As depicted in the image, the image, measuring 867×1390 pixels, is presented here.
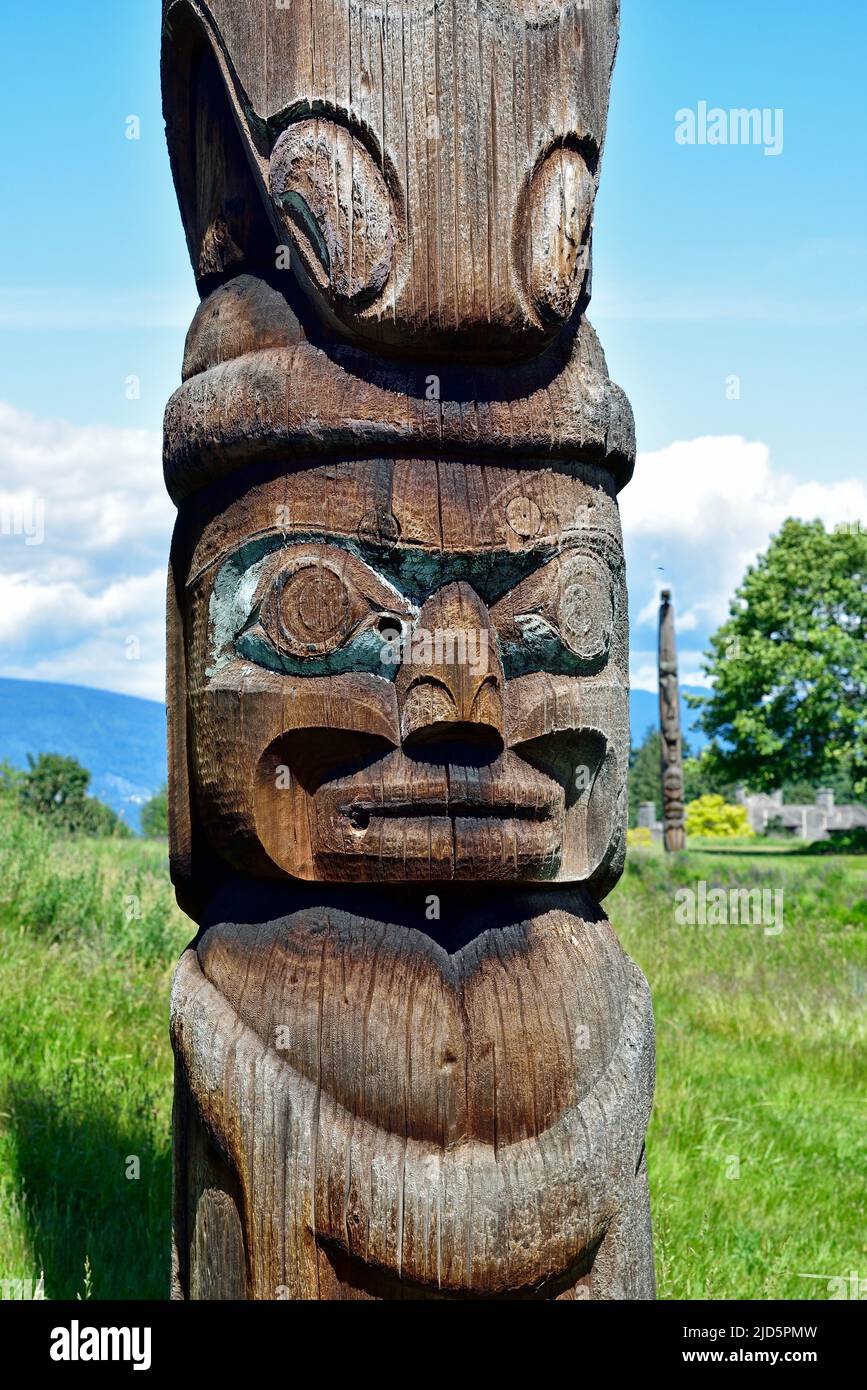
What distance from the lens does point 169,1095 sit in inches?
239

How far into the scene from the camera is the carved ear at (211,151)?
10.3 ft

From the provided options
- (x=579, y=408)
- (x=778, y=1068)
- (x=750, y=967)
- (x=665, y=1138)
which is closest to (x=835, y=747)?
(x=750, y=967)

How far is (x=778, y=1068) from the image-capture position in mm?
8008

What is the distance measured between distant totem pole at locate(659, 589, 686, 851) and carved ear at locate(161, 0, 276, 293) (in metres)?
19.8

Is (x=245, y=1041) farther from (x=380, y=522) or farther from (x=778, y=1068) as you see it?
(x=778, y=1068)

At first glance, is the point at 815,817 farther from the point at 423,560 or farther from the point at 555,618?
the point at 423,560

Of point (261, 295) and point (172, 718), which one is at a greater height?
point (261, 295)

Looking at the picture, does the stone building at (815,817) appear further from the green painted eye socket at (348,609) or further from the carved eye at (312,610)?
the carved eye at (312,610)

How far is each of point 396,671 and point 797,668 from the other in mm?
28221

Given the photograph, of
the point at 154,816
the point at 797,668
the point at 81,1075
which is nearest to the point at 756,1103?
the point at 81,1075

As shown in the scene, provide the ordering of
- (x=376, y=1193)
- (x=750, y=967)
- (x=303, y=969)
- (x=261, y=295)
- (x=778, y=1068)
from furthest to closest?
(x=750, y=967), (x=778, y=1068), (x=261, y=295), (x=303, y=969), (x=376, y=1193)

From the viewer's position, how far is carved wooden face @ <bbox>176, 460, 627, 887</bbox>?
285 cm

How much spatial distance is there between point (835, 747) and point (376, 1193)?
28.1m

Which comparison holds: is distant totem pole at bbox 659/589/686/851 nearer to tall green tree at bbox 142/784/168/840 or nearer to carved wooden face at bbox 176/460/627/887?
tall green tree at bbox 142/784/168/840
